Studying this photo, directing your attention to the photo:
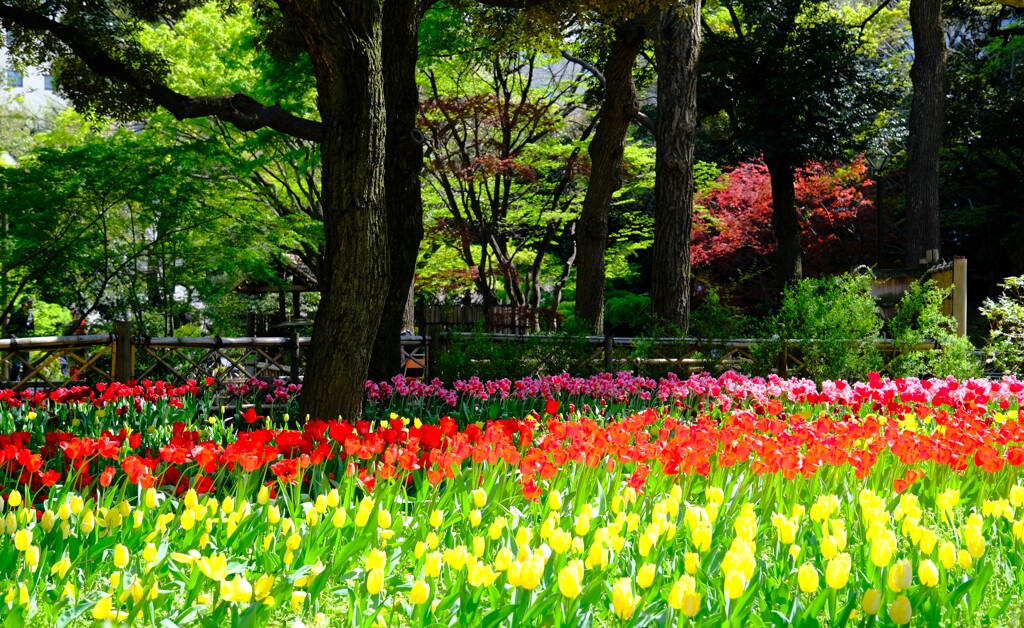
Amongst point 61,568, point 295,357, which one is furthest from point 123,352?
point 61,568

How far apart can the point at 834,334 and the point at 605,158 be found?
3.77m

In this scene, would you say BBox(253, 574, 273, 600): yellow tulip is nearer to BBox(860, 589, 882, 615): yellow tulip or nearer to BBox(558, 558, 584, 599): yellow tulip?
BBox(558, 558, 584, 599): yellow tulip

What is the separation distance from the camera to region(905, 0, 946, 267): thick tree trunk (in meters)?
14.6

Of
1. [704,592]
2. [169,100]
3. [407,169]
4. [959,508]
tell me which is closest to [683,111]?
[407,169]

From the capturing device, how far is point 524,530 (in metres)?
2.24

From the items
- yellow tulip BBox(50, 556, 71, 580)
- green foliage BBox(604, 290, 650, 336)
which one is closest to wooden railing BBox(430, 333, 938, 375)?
yellow tulip BBox(50, 556, 71, 580)

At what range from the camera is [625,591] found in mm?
1771

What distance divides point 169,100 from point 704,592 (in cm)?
707

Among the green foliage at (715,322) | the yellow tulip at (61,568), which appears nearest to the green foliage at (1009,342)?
the green foliage at (715,322)

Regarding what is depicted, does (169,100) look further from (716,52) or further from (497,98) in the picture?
(716,52)

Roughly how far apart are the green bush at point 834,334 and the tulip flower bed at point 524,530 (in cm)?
352

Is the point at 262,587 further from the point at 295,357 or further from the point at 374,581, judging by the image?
the point at 295,357

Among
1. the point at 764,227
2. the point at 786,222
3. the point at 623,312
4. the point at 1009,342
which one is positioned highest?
the point at 764,227

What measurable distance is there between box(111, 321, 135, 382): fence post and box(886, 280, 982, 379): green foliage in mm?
6798
